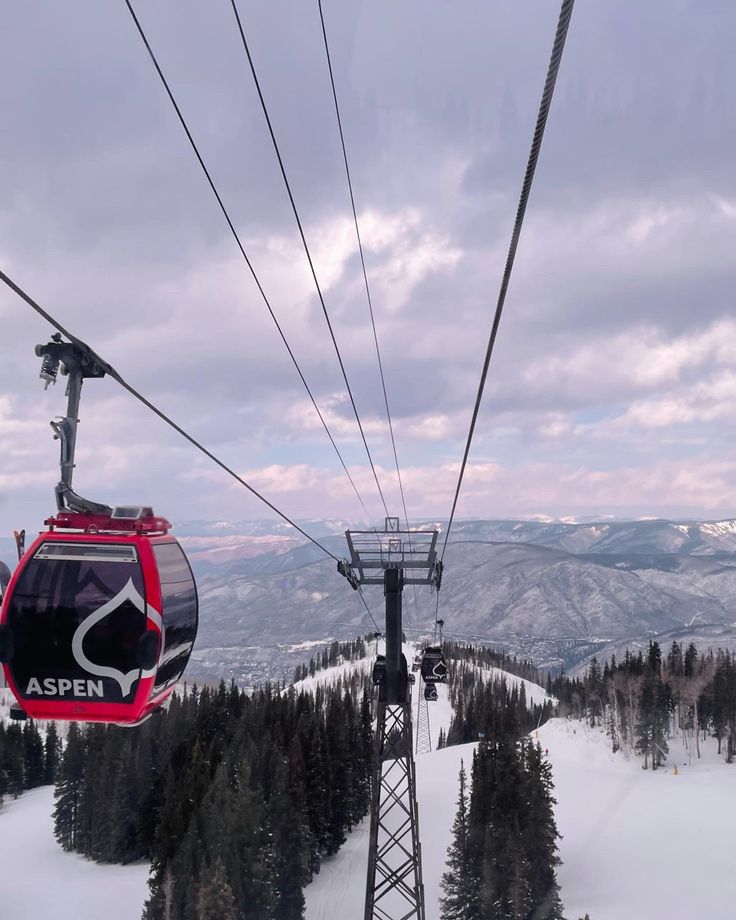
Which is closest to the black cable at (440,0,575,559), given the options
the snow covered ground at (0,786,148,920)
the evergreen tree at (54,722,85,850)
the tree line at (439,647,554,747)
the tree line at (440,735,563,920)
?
the tree line at (440,735,563,920)

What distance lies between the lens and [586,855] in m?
57.5

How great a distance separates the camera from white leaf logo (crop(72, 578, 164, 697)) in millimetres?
9281

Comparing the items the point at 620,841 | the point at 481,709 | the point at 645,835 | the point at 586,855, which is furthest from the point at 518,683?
the point at 586,855

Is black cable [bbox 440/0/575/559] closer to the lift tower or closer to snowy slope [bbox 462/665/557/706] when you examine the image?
the lift tower

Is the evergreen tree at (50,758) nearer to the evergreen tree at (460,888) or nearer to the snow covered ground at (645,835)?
the snow covered ground at (645,835)

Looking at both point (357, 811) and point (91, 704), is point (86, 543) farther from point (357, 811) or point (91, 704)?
point (357, 811)

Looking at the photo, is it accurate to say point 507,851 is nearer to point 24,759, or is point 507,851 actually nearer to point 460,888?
point 460,888

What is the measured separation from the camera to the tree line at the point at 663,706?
270 ft

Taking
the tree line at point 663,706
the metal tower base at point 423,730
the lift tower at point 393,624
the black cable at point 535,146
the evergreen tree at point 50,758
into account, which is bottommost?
the metal tower base at point 423,730

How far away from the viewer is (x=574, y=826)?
64188 mm

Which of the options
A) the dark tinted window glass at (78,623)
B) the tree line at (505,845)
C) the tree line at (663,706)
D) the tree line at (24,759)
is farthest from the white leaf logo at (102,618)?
the tree line at (24,759)

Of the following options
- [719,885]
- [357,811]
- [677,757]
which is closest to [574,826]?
[719,885]

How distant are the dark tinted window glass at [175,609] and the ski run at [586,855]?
48.1 m

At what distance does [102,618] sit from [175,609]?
3.57ft
